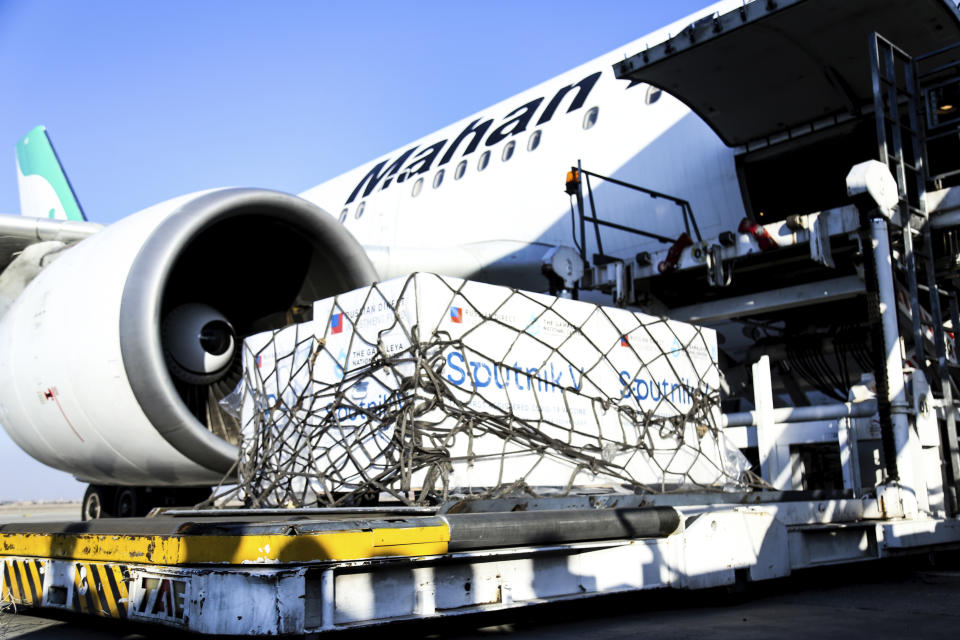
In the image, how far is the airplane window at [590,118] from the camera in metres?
8.53

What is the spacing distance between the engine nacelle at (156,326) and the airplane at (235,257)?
12 mm

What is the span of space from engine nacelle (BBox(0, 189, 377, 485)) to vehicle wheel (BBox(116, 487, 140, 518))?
1.37 meters

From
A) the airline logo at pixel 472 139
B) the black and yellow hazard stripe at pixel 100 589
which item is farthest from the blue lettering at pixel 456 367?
the airline logo at pixel 472 139

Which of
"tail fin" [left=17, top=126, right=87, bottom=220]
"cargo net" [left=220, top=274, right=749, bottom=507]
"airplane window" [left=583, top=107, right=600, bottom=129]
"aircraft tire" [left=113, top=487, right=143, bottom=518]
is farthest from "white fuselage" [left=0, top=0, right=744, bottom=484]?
"tail fin" [left=17, top=126, right=87, bottom=220]

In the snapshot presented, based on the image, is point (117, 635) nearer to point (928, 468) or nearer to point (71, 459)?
point (71, 459)

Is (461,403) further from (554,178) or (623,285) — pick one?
(554,178)

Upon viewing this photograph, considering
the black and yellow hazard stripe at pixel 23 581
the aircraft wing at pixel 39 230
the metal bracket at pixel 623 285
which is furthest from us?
the aircraft wing at pixel 39 230

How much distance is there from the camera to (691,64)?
20.5ft

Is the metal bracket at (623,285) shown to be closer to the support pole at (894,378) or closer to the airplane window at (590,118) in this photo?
the support pole at (894,378)

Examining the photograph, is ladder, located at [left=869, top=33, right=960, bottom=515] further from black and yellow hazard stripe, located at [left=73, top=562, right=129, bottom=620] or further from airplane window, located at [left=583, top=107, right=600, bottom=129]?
black and yellow hazard stripe, located at [left=73, top=562, right=129, bottom=620]

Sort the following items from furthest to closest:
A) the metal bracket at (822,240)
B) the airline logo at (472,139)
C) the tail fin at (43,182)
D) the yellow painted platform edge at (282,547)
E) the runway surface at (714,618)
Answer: the tail fin at (43,182), the airline logo at (472,139), the metal bracket at (822,240), the runway surface at (714,618), the yellow painted platform edge at (282,547)

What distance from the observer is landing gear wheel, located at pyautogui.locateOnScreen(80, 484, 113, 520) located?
7789 millimetres

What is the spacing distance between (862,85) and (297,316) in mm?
4143

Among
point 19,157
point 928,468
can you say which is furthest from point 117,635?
point 19,157
